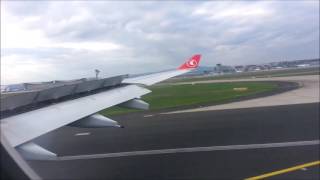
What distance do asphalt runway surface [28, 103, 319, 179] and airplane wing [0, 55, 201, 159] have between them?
428 mm

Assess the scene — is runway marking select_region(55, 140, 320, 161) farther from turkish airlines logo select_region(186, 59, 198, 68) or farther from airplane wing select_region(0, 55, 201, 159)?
turkish airlines logo select_region(186, 59, 198, 68)

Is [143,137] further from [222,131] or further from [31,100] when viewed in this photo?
[31,100]

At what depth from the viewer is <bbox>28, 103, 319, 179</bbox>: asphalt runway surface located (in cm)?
912

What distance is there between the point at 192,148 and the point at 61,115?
663 cm

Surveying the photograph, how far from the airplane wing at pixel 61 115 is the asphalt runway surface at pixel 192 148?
428 mm

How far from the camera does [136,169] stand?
9.62 metres

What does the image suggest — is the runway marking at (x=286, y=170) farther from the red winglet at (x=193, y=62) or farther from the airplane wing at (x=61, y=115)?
the red winglet at (x=193, y=62)

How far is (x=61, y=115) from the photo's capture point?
18.8 feet

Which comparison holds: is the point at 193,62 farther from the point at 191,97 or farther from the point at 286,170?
the point at 191,97

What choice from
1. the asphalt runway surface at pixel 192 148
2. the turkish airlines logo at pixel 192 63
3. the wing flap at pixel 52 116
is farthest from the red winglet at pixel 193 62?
the wing flap at pixel 52 116

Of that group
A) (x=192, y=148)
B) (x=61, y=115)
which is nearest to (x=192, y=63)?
(x=192, y=148)

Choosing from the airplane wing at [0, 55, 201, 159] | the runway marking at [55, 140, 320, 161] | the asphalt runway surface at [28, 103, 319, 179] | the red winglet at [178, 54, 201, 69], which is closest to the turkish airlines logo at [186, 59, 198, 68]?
the red winglet at [178, 54, 201, 69]

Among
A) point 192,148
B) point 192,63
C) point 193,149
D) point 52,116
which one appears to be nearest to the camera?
point 52,116

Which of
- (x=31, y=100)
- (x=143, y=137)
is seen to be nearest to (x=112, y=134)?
(x=143, y=137)
